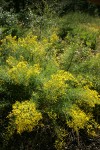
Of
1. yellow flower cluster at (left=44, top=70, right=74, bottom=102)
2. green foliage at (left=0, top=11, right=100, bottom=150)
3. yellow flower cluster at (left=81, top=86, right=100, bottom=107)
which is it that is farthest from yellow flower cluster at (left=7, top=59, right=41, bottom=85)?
yellow flower cluster at (left=81, top=86, right=100, bottom=107)

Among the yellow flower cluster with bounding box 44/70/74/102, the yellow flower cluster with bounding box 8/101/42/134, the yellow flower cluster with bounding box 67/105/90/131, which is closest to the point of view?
the yellow flower cluster with bounding box 8/101/42/134

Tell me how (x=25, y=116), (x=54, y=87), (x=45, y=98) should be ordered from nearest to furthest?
(x=25, y=116) → (x=54, y=87) → (x=45, y=98)

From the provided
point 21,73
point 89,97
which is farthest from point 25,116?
point 89,97

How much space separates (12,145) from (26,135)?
237mm

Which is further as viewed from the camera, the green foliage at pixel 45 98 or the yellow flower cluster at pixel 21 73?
the yellow flower cluster at pixel 21 73

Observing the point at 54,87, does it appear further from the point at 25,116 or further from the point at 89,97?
the point at 25,116

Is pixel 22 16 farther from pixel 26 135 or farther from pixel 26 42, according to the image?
pixel 26 135

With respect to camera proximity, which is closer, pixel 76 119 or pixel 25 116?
pixel 25 116

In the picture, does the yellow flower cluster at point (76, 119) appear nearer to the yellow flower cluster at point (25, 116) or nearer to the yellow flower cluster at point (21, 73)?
the yellow flower cluster at point (25, 116)

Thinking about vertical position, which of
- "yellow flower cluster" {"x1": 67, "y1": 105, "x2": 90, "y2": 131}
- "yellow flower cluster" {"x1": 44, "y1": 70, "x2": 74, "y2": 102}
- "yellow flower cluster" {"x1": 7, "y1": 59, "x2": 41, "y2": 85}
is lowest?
"yellow flower cluster" {"x1": 67, "y1": 105, "x2": 90, "y2": 131}

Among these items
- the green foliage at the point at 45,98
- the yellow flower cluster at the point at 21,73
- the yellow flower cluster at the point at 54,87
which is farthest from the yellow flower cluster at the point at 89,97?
the yellow flower cluster at the point at 21,73

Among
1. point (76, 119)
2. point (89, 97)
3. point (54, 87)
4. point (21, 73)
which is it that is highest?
point (21, 73)

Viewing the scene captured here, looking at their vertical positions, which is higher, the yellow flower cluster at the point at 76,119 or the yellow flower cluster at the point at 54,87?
the yellow flower cluster at the point at 54,87

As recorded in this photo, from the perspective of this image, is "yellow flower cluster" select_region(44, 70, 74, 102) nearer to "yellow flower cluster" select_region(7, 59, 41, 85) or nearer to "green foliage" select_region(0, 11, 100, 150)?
"green foliage" select_region(0, 11, 100, 150)
